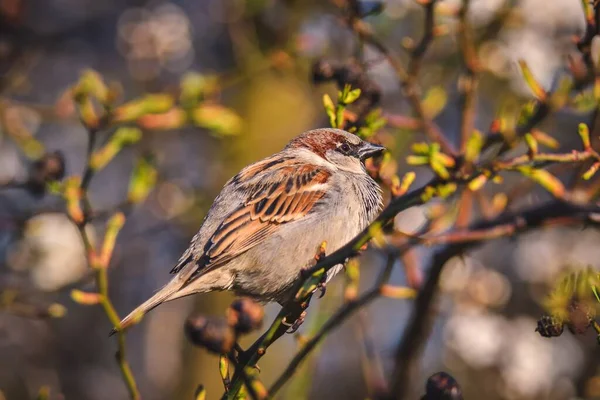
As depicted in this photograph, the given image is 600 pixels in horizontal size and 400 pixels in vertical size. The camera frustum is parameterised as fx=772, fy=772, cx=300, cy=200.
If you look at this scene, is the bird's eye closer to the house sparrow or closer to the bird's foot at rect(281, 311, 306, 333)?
the house sparrow

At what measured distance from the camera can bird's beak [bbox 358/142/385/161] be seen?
301cm

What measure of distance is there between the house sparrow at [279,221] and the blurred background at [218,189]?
271mm

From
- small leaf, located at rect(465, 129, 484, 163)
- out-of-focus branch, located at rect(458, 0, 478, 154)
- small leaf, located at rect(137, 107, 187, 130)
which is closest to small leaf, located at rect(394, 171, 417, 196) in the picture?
small leaf, located at rect(465, 129, 484, 163)

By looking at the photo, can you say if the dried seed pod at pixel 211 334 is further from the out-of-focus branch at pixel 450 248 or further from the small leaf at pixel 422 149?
the out-of-focus branch at pixel 450 248

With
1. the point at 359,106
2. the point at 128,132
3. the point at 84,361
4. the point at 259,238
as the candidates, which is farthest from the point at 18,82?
the point at 84,361

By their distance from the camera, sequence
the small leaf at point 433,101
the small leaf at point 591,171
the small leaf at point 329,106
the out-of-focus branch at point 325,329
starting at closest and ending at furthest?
the out-of-focus branch at point 325,329 < the small leaf at point 591,171 < the small leaf at point 329,106 < the small leaf at point 433,101

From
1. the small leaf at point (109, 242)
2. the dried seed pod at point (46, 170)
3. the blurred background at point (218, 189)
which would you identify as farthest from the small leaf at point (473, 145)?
the dried seed pod at point (46, 170)

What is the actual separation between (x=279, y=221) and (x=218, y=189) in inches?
125

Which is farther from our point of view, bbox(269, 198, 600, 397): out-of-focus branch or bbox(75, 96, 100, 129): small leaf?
bbox(75, 96, 100, 129): small leaf

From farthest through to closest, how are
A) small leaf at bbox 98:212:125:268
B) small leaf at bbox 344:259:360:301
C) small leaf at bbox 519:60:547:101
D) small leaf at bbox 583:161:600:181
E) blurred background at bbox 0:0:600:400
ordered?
blurred background at bbox 0:0:600:400 → small leaf at bbox 344:259:360:301 → small leaf at bbox 98:212:125:268 → small leaf at bbox 519:60:547:101 → small leaf at bbox 583:161:600:181

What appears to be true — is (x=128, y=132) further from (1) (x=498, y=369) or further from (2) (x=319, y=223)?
(1) (x=498, y=369)

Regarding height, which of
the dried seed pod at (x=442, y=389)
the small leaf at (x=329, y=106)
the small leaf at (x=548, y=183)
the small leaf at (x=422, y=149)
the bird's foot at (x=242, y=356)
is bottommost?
the small leaf at (x=548, y=183)

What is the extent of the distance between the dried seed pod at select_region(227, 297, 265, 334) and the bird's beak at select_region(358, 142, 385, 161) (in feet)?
3.93

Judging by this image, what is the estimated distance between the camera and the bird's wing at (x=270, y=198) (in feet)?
10.7
